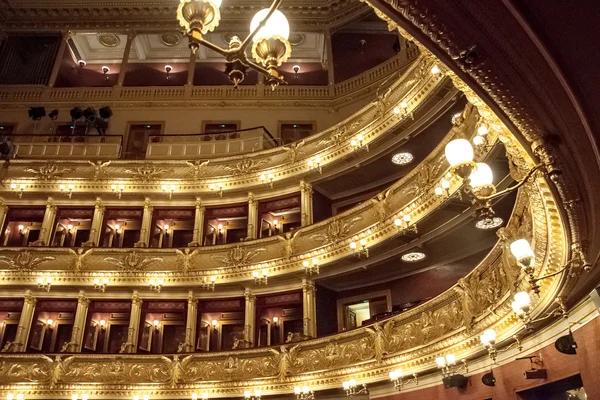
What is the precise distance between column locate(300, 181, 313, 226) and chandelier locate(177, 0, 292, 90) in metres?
11.6

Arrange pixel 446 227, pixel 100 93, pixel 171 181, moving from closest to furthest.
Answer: pixel 446 227 → pixel 171 181 → pixel 100 93

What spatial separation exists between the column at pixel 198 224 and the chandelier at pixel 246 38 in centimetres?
1298

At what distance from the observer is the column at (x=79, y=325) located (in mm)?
16359

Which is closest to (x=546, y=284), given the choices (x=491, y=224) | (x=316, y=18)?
(x=491, y=224)

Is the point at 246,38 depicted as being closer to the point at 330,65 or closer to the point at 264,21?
the point at 264,21

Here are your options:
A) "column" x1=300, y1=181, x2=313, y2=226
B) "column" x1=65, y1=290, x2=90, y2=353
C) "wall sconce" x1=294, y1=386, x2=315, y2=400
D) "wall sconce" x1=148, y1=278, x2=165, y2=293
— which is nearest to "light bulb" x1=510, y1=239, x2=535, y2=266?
"wall sconce" x1=294, y1=386, x2=315, y2=400

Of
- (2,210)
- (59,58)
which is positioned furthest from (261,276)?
(59,58)

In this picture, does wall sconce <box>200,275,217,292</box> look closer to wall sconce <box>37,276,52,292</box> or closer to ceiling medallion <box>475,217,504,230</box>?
wall sconce <box>37,276,52,292</box>

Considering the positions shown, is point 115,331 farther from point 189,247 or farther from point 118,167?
point 118,167

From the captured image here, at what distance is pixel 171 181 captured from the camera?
1958 cm

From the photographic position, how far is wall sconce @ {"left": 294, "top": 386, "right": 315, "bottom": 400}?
1345cm

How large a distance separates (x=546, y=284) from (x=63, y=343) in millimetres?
15099

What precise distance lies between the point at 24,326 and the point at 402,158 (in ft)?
42.6

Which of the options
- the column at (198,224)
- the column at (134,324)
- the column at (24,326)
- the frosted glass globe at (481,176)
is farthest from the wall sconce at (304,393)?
the frosted glass globe at (481,176)
